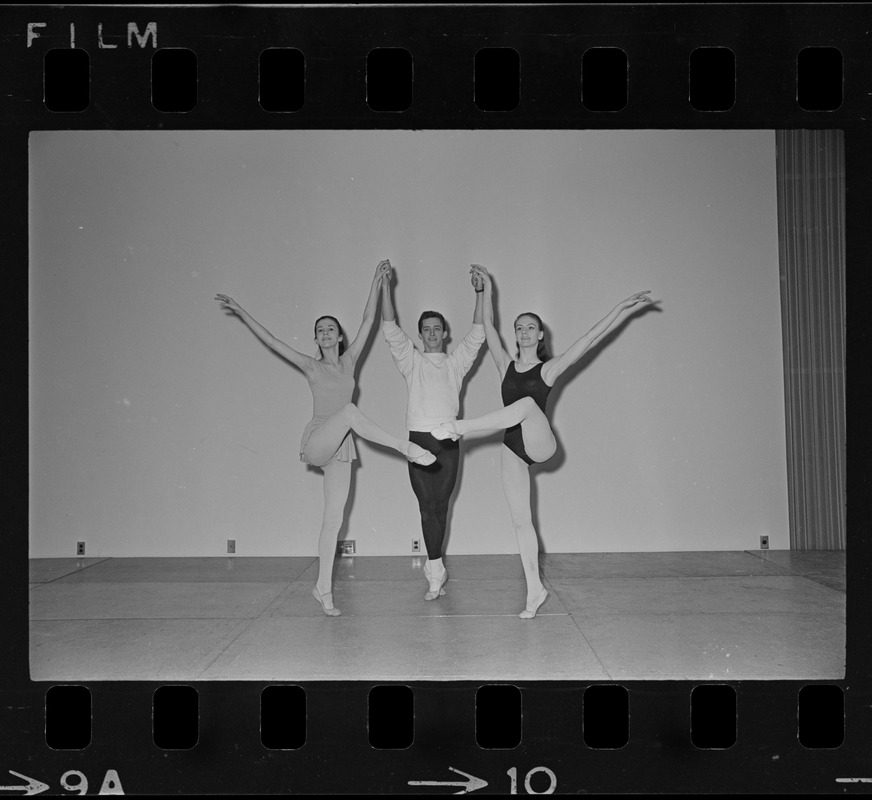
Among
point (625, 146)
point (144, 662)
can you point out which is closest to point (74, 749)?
point (144, 662)

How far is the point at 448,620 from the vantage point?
404 cm

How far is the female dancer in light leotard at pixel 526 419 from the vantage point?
12.6 feet

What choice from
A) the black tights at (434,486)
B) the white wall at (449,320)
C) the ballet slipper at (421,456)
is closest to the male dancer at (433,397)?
the black tights at (434,486)

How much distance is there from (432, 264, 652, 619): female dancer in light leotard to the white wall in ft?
5.85

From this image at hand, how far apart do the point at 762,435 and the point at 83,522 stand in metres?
5.50

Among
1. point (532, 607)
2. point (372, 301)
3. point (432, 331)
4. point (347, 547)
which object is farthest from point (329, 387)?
point (347, 547)

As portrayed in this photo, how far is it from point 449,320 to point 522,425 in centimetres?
224

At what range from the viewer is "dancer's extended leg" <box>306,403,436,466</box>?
370 centimetres

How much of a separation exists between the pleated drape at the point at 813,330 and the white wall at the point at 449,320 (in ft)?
0.37

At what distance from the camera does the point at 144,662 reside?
3396 millimetres

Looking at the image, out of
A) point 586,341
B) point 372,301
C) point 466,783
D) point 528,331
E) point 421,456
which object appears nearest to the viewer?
point 466,783

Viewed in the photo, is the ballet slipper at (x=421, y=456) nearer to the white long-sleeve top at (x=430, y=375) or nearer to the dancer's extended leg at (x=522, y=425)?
the dancer's extended leg at (x=522, y=425)

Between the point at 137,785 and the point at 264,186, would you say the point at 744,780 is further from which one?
the point at 264,186

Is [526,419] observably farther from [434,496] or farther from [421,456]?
[434,496]
